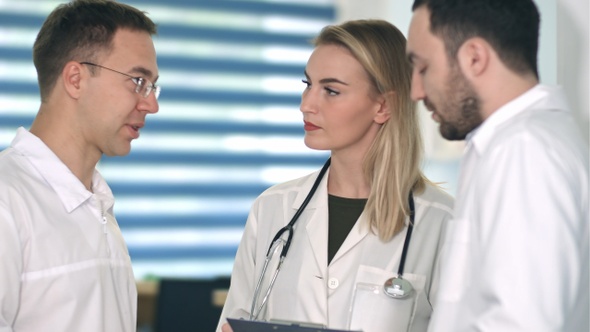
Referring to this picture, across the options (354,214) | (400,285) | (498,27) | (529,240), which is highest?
(498,27)

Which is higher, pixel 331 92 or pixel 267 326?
pixel 331 92

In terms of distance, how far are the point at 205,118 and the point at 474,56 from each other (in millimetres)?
2755

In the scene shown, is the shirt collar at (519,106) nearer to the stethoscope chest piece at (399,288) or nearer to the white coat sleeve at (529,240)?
the white coat sleeve at (529,240)

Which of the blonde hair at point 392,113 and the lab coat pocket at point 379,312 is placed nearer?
the lab coat pocket at point 379,312

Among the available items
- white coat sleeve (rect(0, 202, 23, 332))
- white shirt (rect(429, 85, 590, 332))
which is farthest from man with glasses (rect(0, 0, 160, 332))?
white shirt (rect(429, 85, 590, 332))

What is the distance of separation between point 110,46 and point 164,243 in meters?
2.21

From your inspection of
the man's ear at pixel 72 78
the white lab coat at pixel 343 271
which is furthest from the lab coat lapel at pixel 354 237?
the man's ear at pixel 72 78

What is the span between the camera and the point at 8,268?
1.52 meters

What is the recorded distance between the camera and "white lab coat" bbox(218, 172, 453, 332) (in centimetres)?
186

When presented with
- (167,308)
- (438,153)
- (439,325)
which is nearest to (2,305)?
(439,325)

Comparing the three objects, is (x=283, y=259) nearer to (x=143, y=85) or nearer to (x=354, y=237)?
(x=354, y=237)

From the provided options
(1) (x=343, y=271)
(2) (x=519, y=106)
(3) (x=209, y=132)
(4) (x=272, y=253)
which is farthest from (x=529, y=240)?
(3) (x=209, y=132)

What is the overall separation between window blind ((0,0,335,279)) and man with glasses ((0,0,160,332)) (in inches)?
78.2

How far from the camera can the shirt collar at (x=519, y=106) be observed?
135 cm
